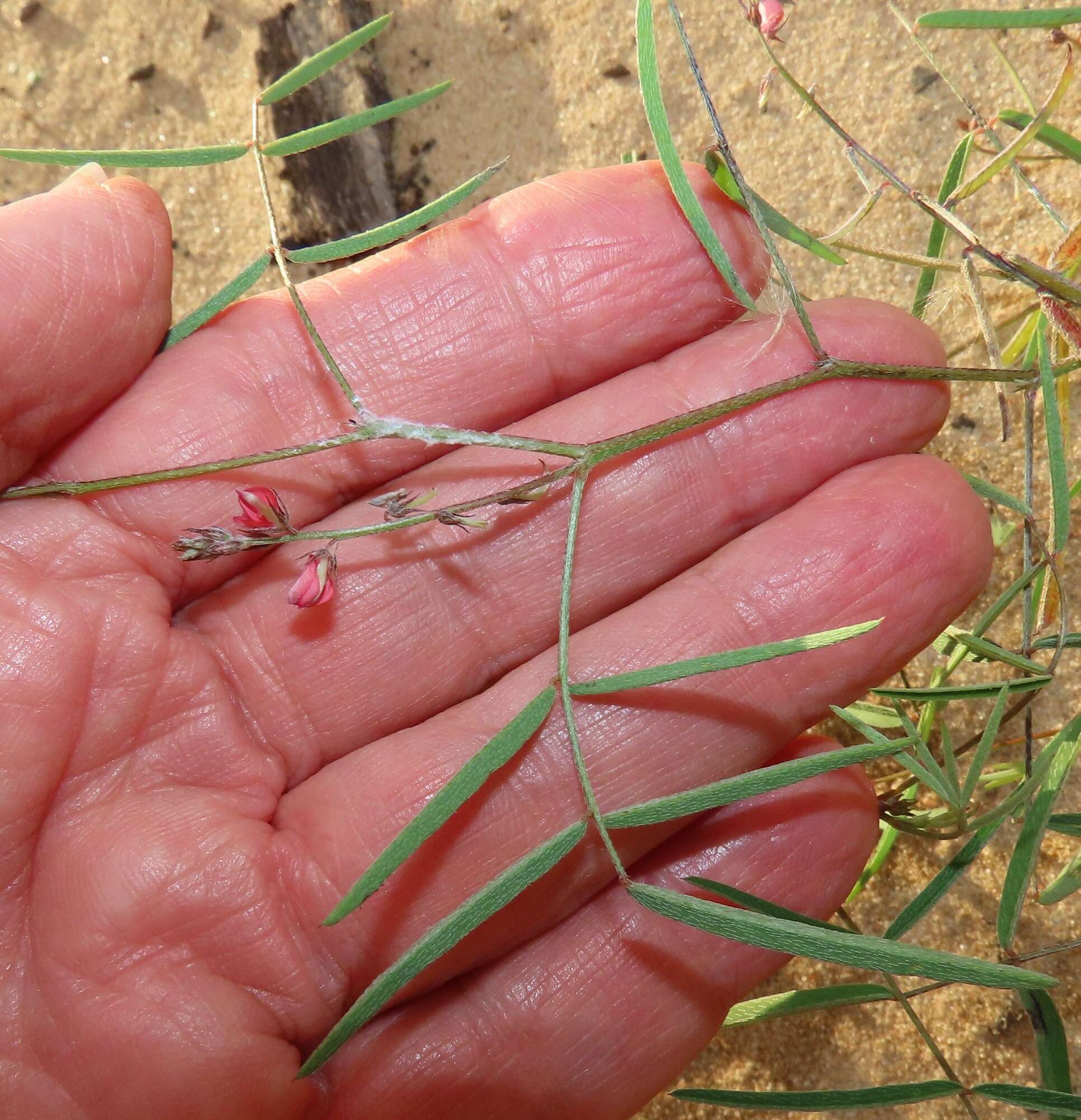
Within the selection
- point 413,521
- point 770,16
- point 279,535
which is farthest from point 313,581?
point 770,16

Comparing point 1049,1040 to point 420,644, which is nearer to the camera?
point 1049,1040

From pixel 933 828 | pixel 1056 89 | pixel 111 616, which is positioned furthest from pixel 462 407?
pixel 933 828

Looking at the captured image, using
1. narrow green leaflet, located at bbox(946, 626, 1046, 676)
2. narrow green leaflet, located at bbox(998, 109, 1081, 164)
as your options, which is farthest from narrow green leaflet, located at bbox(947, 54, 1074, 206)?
narrow green leaflet, located at bbox(946, 626, 1046, 676)

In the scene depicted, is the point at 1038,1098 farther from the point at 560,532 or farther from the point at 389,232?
the point at 389,232

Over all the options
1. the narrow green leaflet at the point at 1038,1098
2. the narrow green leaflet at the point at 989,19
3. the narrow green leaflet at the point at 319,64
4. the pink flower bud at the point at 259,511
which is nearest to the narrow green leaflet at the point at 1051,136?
the narrow green leaflet at the point at 989,19

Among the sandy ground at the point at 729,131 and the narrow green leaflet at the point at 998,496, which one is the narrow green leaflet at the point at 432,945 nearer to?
the narrow green leaflet at the point at 998,496

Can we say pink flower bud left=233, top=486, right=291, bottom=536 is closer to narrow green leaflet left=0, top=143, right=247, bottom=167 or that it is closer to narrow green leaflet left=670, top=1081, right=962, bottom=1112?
narrow green leaflet left=0, top=143, right=247, bottom=167
